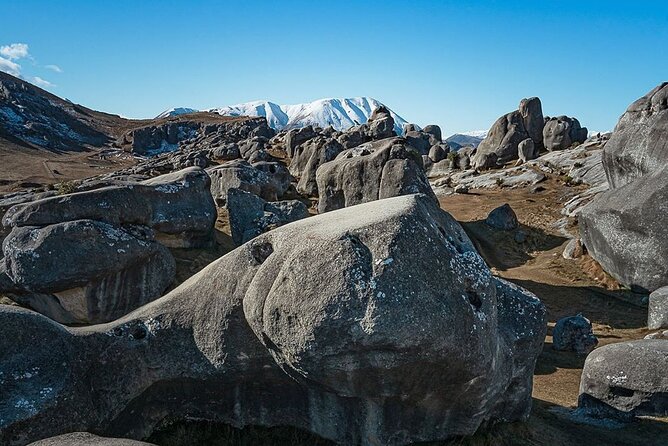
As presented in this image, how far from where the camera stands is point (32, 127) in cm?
12050

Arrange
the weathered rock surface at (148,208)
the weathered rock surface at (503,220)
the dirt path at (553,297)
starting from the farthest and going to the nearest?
the weathered rock surface at (503,220)
the weathered rock surface at (148,208)
the dirt path at (553,297)

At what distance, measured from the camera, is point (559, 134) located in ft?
195

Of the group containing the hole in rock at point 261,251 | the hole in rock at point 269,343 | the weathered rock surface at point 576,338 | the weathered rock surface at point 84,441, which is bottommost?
the weathered rock surface at point 576,338

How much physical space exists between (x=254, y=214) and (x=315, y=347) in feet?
57.1

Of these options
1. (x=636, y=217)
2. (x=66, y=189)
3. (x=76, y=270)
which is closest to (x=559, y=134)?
(x=636, y=217)

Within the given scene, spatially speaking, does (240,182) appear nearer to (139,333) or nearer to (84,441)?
(139,333)

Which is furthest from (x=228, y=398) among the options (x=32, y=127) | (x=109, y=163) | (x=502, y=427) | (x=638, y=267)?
(x=32, y=127)

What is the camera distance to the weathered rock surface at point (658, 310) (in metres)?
18.7

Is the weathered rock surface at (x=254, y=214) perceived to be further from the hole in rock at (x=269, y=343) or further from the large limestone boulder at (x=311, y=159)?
the large limestone boulder at (x=311, y=159)

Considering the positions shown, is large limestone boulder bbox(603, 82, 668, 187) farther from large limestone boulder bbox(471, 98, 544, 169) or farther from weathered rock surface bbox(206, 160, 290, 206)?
large limestone boulder bbox(471, 98, 544, 169)

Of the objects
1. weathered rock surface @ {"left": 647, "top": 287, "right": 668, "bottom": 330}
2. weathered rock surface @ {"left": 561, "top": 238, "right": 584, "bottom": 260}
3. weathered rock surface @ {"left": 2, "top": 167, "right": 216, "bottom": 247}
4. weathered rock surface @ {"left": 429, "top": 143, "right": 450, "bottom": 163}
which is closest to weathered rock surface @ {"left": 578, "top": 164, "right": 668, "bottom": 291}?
weathered rock surface @ {"left": 561, "top": 238, "right": 584, "bottom": 260}

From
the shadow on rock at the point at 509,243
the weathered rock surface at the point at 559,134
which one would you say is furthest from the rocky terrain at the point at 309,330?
the weathered rock surface at the point at 559,134

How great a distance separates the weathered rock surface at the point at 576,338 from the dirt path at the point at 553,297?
337 mm

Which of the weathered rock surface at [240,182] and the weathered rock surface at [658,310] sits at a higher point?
the weathered rock surface at [240,182]
